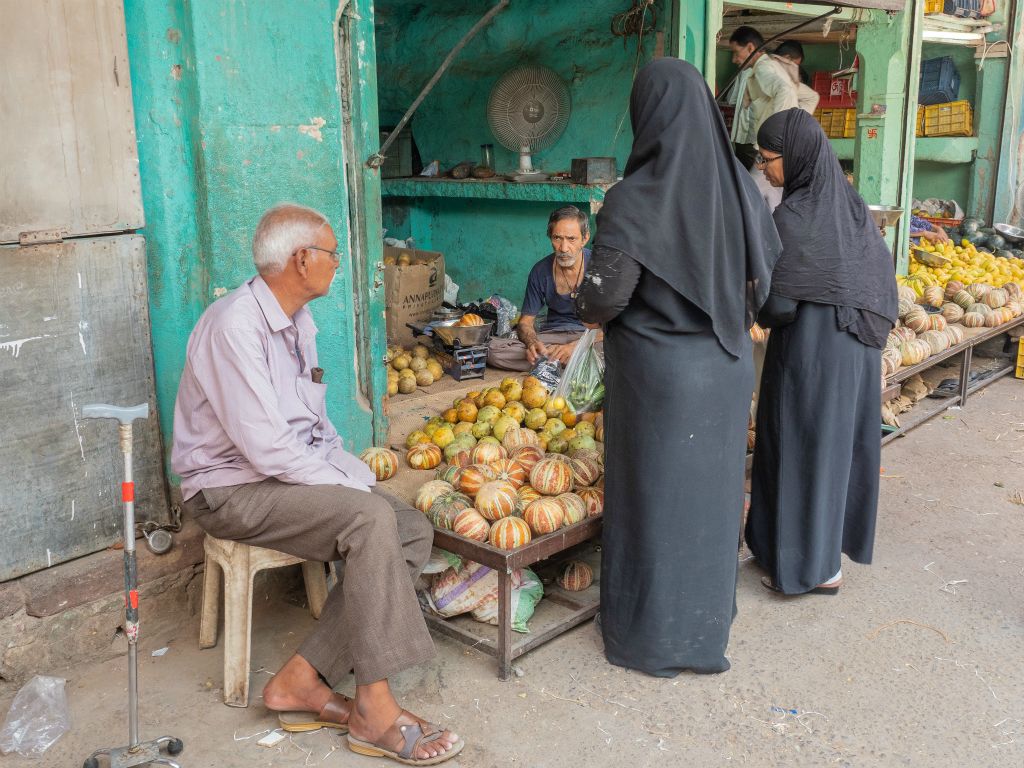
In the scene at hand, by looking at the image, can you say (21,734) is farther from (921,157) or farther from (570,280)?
(921,157)

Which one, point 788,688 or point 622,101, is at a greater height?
point 622,101

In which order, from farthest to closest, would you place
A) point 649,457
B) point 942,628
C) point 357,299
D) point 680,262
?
point 357,299
point 942,628
point 649,457
point 680,262

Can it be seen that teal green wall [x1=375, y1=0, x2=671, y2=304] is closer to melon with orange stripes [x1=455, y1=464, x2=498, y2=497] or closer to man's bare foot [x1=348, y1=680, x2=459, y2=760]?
melon with orange stripes [x1=455, y1=464, x2=498, y2=497]

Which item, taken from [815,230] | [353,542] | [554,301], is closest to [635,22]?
[554,301]

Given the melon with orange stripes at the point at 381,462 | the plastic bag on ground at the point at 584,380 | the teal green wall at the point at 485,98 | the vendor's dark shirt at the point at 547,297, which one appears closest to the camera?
the melon with orange stripes at the point at 381,462

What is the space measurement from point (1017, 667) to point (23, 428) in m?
3.81

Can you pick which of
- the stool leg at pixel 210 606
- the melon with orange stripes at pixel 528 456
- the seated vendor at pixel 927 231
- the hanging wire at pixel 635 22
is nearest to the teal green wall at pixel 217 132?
the stool leg at pixel 210 606

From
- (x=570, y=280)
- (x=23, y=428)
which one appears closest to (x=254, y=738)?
(x=23, y=428)

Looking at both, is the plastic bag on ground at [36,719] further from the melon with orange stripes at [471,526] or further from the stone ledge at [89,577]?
the melon with orange stripes at [471,526]

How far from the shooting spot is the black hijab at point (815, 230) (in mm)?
3965

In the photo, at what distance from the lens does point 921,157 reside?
41.3ft

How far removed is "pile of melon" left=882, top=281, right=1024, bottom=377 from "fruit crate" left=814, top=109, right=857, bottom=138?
191 inches

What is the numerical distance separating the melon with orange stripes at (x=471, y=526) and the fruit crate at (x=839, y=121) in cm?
1045

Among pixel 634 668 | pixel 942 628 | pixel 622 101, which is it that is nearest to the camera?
pixel 634 668
